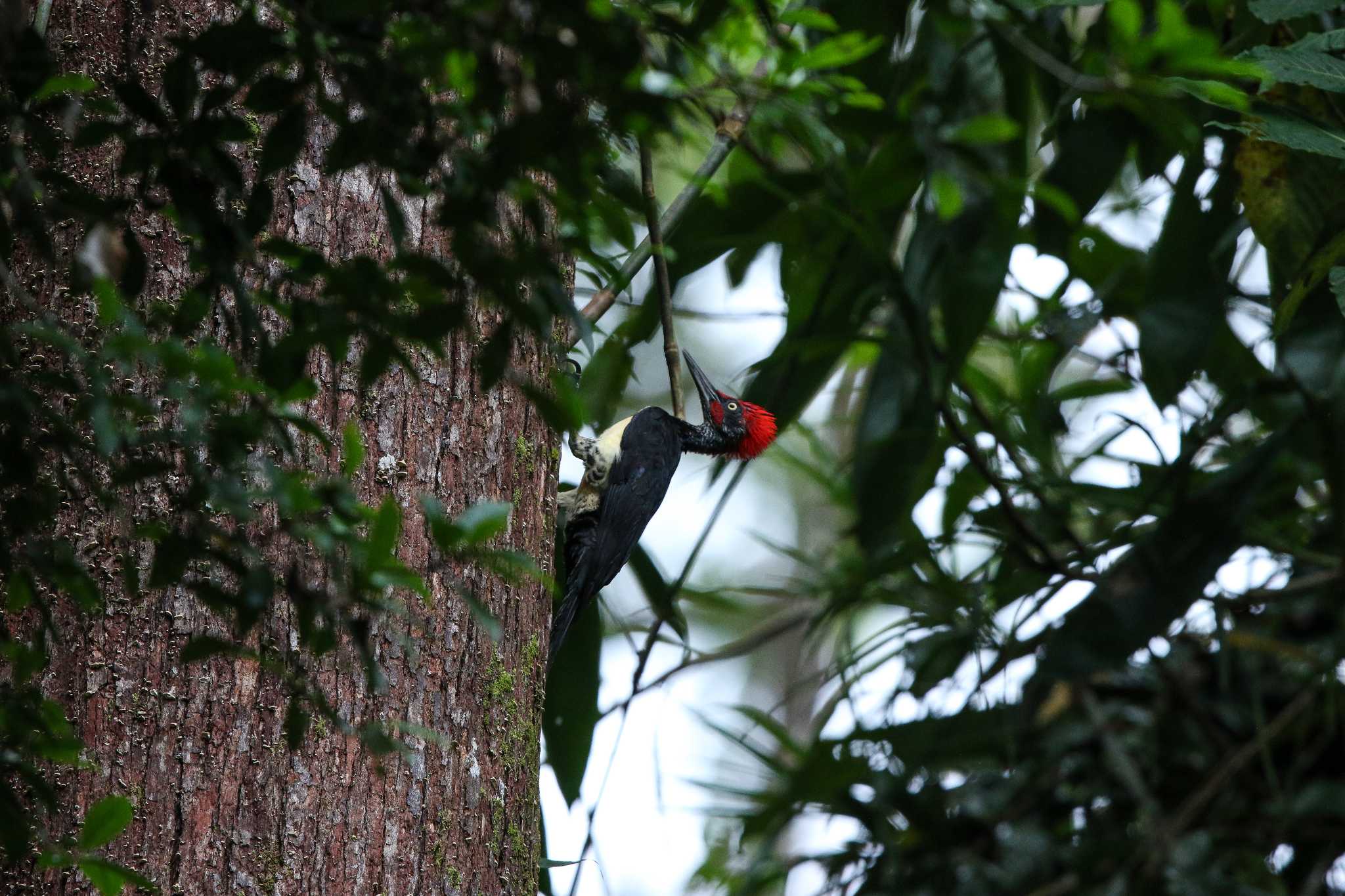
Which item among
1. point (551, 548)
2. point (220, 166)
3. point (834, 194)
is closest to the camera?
point (220, 166)

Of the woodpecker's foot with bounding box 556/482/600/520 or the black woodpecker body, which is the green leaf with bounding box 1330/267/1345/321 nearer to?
the black woodpecker body

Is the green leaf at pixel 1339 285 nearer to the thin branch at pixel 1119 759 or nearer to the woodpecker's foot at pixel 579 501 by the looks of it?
the thin branch at pixel 1119 759

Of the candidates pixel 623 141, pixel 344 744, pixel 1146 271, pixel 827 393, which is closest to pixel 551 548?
pixel 344 744

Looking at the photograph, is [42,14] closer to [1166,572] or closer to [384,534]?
[384,534]

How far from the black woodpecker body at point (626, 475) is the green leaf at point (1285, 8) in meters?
1.61

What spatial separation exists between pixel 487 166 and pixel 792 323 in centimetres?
220

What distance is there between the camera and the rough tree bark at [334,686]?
1.49m

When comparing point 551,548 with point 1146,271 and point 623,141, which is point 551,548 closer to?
point 623,141

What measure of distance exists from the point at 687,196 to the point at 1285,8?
3.56ft

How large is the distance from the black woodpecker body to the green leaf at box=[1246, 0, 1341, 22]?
1615mm

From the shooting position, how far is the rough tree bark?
1489mm

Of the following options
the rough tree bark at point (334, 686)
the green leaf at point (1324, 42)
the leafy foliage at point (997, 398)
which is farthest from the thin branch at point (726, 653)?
the green leaf at point (1324, 42)

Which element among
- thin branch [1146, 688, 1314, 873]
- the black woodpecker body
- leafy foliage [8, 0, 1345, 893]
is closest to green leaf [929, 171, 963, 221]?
leafy foliage [8, 0, 1345, 893]

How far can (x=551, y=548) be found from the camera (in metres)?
2.02
